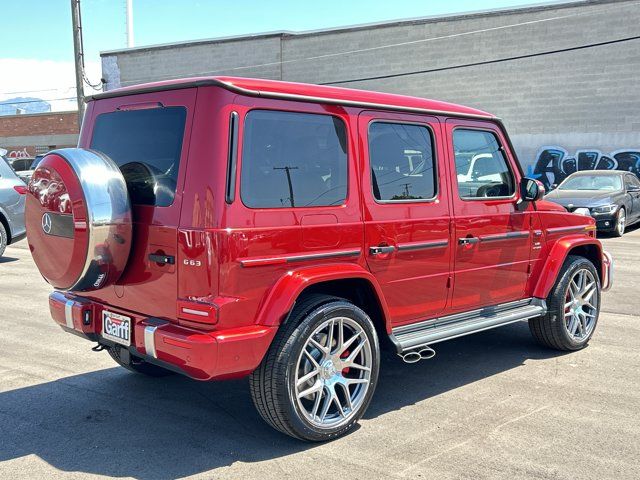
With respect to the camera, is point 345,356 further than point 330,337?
Yes

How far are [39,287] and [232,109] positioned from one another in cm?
623

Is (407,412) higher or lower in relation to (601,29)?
lower

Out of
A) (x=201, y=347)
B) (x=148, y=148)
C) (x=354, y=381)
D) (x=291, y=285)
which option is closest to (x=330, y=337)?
(x=354, y=381)

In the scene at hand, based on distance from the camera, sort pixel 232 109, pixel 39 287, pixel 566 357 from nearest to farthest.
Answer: pixel 232 109 < pixel 566 357 < pixel 39 287

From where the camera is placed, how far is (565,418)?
421 cm

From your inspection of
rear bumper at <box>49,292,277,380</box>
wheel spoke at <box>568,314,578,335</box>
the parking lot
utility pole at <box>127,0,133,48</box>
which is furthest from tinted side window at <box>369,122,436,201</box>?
utility pole at <box>127,0,133,48</box>

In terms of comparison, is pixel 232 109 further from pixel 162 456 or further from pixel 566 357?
pixel 566 357

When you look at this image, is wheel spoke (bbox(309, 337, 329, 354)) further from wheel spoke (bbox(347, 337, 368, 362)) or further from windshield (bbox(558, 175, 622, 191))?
windshield (bbox(558, 175, 622, 191))

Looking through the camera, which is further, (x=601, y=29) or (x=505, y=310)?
(x=601, y=29)

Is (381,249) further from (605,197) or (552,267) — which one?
(605,197)

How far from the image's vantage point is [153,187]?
3.78 meters

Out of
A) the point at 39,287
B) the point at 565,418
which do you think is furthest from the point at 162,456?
the point at 39,287

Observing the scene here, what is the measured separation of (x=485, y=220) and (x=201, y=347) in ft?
8.33

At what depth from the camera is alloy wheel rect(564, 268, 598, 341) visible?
572 centimetres
